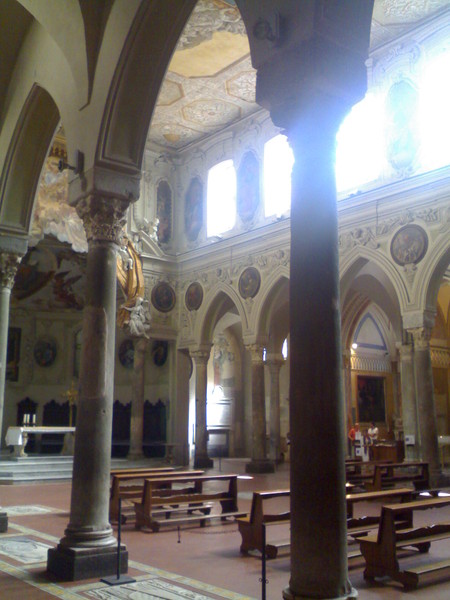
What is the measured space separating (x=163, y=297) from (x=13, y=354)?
20.7 ft

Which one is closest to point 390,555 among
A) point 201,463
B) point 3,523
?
point 3,523

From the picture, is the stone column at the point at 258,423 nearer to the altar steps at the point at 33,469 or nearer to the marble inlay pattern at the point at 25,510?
the altar steps at the point at 33,469

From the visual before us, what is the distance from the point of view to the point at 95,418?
6.84 metres

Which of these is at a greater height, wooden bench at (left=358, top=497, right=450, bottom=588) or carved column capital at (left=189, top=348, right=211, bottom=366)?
carved column capital at (left=189, top=348, right=211, bottom=366)

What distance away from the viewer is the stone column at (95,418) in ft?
21.1

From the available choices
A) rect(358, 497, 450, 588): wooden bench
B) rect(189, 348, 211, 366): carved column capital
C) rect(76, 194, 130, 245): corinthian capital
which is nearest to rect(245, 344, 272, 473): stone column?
rect(189, 348, 211, 366): carved column capital

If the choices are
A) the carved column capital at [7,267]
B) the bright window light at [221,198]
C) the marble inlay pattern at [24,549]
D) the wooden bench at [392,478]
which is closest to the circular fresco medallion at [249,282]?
the bright window light at [221,198]

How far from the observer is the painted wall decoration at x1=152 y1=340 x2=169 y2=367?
23.9 meters

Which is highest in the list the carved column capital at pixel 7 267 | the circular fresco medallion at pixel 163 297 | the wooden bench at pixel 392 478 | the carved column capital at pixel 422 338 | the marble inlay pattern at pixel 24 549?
the circular fresco medallion at pixel 163 297

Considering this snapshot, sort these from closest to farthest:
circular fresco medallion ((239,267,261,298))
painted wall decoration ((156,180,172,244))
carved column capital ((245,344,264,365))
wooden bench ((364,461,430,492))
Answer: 1. wooden bench ((364,461,430,492))
2. circular fresco medallion ((239,267,261,298))
3. carved column capital ((245,344,264,365))
4. painted wall decoration ((156,180,172,244))

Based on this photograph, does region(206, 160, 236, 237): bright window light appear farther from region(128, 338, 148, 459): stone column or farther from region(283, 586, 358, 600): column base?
region(283, 586, 358, 600): column base

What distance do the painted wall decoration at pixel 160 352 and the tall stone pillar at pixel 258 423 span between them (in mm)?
4403

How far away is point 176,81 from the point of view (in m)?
19.1

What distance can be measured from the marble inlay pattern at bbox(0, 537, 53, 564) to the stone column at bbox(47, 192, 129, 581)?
77cm
